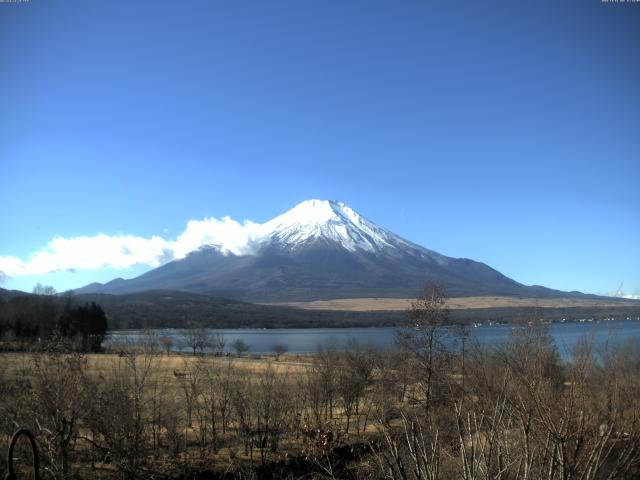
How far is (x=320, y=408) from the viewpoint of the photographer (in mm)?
33375

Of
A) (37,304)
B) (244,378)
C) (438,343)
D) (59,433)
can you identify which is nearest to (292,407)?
(244,378)

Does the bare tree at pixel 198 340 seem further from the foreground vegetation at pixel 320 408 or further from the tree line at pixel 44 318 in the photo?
the foreground vegetation at pixel 320 408

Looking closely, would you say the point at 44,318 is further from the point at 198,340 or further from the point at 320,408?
the point at 320,408

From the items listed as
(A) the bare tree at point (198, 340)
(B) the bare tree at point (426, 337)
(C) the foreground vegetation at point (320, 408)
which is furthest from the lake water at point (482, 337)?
(A) the bare tree at point (198, 340)

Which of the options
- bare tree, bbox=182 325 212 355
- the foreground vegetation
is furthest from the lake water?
bare tree, bbox=182 325 212 355

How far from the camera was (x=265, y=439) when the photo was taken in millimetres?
25844

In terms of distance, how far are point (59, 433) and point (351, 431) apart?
2164 centimetres

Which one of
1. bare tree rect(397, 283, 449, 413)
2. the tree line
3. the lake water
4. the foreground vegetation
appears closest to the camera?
the foreground vegetation

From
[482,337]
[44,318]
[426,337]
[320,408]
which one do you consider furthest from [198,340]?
[426,337]

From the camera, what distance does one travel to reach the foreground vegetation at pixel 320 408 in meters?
8.81

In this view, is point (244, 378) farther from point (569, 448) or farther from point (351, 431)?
point (569, 448)

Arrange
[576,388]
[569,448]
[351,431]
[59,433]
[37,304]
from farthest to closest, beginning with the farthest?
[37,304] < [351,431] < [59,433] < [569,448] < [576,388]

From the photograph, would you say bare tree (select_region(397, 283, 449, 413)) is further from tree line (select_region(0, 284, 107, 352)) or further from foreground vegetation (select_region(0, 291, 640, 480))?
tree line (select_region(0, 284, 107, 352))

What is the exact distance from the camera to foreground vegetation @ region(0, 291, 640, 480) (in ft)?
28.9
